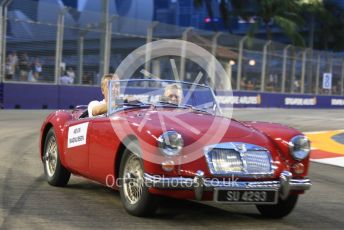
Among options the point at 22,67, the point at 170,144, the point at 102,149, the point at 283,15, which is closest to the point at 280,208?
the point at 170,144

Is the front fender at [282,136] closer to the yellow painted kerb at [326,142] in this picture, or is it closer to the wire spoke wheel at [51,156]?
the wire spoke wheel at [51,156]

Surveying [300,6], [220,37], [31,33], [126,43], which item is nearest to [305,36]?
[300,6]

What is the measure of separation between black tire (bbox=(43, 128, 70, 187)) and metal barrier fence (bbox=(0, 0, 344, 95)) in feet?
26.1

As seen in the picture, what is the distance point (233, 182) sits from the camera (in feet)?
17.9

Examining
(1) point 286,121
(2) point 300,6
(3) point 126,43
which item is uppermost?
(2) point 300,6

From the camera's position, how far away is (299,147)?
19.6 ft

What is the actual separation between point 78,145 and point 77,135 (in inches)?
4.9

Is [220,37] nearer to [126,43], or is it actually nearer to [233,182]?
[126,43]

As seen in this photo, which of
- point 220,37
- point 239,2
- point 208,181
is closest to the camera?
point 208,181

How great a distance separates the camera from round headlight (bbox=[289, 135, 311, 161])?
5.91m

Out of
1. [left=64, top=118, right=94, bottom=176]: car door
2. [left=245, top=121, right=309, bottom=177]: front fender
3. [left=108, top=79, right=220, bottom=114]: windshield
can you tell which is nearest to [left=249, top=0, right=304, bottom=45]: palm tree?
[left=108, top=79, right=220, bottom=114]: windshield

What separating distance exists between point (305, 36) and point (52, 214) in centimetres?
5426

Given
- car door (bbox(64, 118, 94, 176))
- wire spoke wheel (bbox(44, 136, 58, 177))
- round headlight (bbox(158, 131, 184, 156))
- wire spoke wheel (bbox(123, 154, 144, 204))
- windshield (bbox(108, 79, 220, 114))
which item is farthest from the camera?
wire spoke wheel (bbox(44, 136, 58, 177))

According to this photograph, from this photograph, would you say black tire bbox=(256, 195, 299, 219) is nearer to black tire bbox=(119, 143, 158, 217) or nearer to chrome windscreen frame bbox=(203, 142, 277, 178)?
chrome windscreen frame bbox=(203, 142, 277, 178)
